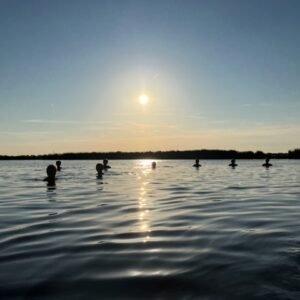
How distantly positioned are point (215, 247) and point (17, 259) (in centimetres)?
428

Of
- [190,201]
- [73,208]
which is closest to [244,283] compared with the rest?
[73,208]

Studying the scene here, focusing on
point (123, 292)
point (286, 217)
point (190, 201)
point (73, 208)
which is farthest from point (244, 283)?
point (190, 201)

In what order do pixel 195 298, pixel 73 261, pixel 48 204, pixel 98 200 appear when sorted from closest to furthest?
pixel 195 298 < pixel 73 261 < pixel 48 204 < pixel 98 200

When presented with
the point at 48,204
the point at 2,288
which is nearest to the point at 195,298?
the point at 2,288

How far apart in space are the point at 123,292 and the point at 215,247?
12.4 ft

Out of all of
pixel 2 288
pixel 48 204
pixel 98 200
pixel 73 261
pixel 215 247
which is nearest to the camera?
pixel 2 288

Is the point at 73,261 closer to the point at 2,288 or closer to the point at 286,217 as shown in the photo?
the point at 2,288

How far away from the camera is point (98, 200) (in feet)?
69.9

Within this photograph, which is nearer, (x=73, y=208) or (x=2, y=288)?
(x=2, y=288)

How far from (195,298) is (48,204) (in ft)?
47.2

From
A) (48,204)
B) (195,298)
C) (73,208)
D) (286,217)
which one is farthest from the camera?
(48,204)

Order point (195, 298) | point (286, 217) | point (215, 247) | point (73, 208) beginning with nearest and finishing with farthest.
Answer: point (195, 298) < point (215, 247) < point (286, 217) < point (73, 208)

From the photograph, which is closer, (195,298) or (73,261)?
(195,298)

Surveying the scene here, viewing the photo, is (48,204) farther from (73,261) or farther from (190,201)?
(73,261)
